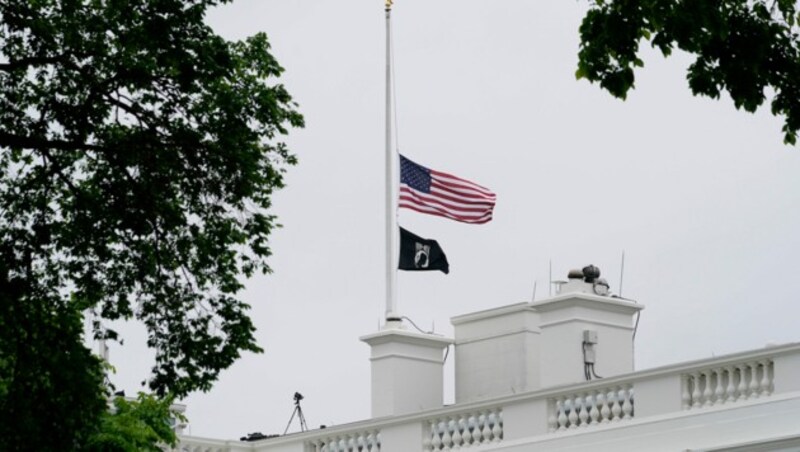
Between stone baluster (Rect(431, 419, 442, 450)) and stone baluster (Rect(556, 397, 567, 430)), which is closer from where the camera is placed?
stone baluster (Rect(556, 397, 567, 430))

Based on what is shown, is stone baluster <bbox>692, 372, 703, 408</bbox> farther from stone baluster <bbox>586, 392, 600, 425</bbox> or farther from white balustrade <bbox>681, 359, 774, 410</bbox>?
stone baluster <bbox>586, 392, 600, 425</bbox>

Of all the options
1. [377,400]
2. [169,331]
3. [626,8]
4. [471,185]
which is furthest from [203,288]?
[471,185]

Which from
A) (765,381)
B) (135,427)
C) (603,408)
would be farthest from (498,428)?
(135,427)

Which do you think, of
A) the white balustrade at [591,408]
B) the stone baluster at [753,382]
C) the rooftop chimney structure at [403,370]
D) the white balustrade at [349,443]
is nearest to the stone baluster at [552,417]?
the white balustrade at [591,408]

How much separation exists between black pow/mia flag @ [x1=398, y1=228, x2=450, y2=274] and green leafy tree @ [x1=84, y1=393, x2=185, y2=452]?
25.8 feet

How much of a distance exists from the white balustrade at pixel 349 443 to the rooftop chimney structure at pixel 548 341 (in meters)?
2.14

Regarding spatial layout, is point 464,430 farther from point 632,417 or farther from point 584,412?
point 632,417

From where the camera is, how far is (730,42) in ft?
80.7

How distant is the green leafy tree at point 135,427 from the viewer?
35.4 metres

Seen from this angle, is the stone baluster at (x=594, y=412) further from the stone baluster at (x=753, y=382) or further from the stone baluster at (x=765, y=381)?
the stone baluster at (x=765, y=381)

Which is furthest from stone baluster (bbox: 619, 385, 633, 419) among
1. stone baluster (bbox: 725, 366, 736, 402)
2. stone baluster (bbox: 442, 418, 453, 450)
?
stone baluster (bbox: 442, 418, 453, 450)

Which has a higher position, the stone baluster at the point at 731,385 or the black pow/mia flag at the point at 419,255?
the black pow/mia flag at the point at 419,255

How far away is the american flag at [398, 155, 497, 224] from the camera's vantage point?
146 feet

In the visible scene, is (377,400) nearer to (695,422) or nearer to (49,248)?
(695,422)
